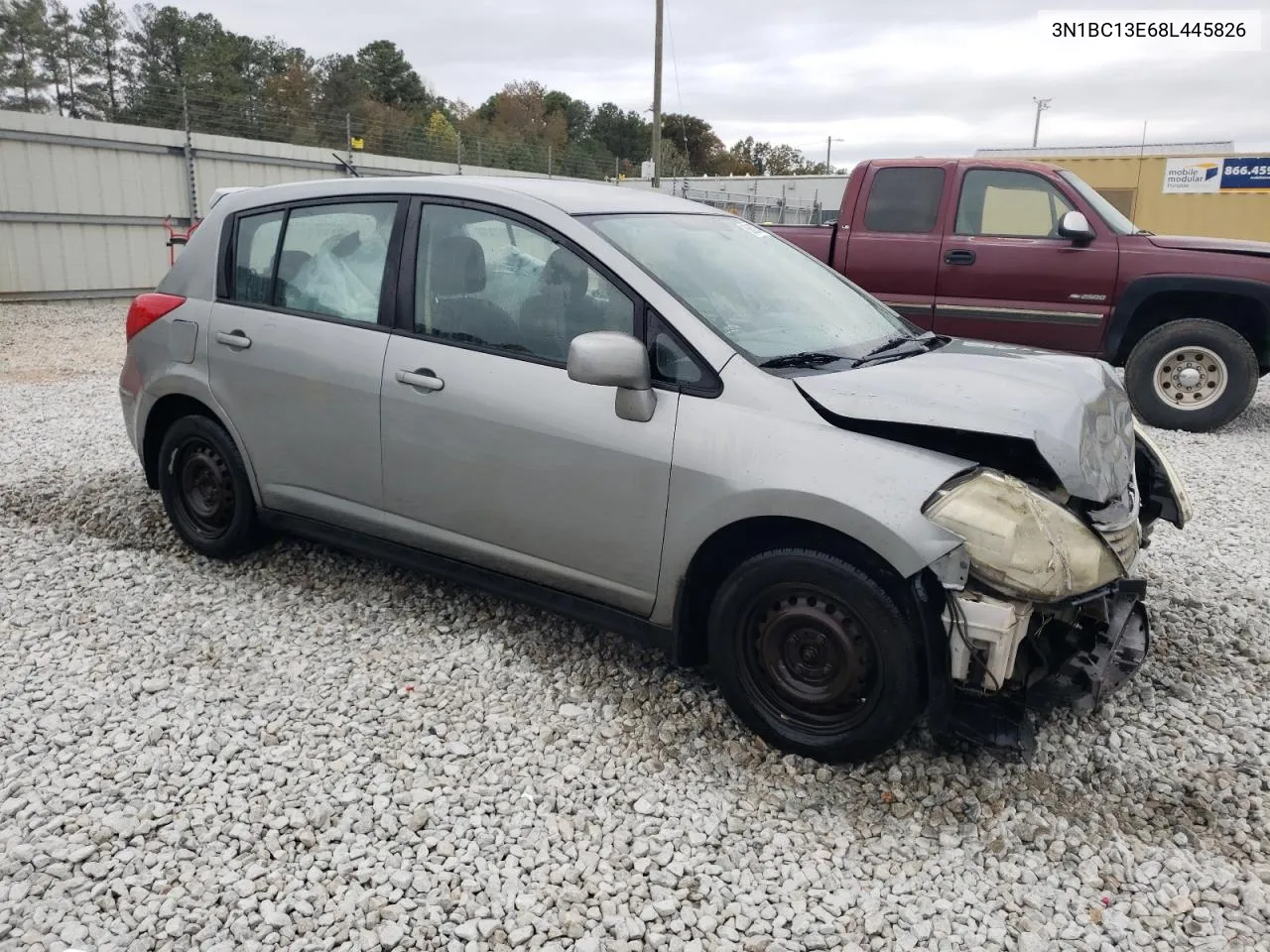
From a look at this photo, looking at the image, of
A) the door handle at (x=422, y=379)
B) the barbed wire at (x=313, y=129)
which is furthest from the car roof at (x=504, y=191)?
the barbed wire at (x=313, y=129)

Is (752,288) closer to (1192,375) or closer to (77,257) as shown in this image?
(1192,375)

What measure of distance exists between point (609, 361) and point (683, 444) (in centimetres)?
34

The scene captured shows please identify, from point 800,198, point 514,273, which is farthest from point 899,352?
point 800,198

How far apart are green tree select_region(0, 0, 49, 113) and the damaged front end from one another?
30814 millimetres

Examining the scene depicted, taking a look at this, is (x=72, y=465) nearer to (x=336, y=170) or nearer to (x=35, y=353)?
(x=35, y=353)

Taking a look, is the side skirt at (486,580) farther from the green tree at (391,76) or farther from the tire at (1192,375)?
the green tree at (391,76)

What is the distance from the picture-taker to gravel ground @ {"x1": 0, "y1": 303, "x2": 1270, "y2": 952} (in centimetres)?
226

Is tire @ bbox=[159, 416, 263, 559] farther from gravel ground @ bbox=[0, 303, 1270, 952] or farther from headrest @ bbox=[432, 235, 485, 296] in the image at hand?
headrest @ bbox=[432, 235, 485, 296]

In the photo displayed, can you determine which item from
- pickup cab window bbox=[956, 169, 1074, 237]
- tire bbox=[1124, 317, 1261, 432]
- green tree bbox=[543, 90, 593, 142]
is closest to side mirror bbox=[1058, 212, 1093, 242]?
pickup cab window bbox=[956, 169, 1074, 237]

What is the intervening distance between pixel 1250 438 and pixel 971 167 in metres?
3.06

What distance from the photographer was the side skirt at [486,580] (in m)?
3.05

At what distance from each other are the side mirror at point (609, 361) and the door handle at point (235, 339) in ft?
5.74

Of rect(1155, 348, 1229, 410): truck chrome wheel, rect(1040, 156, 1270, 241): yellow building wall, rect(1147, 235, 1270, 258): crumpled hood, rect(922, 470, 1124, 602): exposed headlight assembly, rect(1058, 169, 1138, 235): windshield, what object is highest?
rect(1040, 156, 1270, 241): yellow building wall

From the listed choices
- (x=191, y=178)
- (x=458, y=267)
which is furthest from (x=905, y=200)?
(x=191, y=178)
